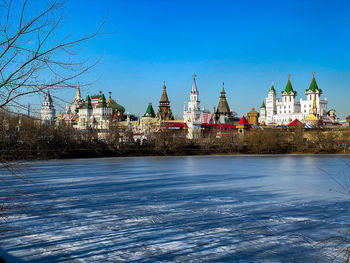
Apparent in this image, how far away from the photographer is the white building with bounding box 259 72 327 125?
378 feet

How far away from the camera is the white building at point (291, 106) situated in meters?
115

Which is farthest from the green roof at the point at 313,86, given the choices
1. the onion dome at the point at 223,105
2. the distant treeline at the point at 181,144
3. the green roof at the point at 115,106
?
the distant treeline at the point at 181,144

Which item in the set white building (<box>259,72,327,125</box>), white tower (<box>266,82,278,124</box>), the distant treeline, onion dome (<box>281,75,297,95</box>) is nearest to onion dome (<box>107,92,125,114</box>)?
white building (<box>259,72,327,125</box>)

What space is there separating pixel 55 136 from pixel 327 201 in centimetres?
2784

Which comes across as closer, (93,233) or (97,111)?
(93,233)

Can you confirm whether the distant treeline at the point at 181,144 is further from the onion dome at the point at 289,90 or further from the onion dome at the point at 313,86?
the onion dome at the point at 289,90

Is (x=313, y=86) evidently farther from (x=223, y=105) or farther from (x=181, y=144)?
(x=181, y=144)

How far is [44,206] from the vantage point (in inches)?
389

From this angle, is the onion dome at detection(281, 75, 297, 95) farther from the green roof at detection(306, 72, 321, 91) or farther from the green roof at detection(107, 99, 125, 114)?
the green roof at detection(107, 99, 125, 114)

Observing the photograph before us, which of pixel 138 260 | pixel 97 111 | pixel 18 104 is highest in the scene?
pixel 97 111

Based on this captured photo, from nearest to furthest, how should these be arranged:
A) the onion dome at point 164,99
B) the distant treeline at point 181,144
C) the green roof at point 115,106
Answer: the distant treeline at point 181,144
the onion dome at point 164,99
the green roof at point 115,106

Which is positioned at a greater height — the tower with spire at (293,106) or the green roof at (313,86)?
the green roof at (313,86)

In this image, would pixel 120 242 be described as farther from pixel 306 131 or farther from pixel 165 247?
pixel 306 131

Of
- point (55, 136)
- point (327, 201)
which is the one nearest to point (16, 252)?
point (327, 201)
